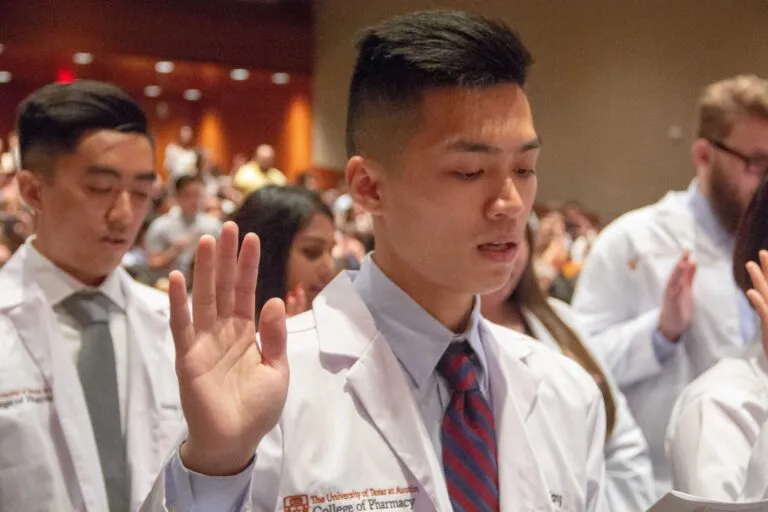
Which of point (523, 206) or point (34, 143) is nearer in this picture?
point (523, 206)

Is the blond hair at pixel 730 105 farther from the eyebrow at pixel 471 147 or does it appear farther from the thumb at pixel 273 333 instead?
the thumb at pixel 273 333

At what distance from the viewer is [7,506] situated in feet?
5.86

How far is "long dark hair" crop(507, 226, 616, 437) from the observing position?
225 cm

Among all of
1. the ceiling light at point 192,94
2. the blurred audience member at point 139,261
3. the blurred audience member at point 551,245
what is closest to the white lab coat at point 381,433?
the blurred audience member at point 139,261

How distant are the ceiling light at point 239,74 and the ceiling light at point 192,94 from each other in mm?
2698

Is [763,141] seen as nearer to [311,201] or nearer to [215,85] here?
[311,201]

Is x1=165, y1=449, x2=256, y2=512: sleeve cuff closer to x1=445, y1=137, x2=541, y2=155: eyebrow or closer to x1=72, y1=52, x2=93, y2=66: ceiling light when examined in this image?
Answer: x1=445, y1=137, x2=541, y2=155: eyebrow

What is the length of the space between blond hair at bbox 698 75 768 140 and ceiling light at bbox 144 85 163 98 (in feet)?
46.3

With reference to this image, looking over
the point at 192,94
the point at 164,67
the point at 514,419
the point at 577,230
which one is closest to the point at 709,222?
the point at 514,419

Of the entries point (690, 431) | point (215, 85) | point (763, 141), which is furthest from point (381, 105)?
point (215, 85)

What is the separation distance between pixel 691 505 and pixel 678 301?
1.28m

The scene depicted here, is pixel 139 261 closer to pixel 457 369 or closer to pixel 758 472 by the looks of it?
pixel 457 369

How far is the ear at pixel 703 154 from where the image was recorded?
8.89ft

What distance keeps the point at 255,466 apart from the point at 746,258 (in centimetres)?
114
